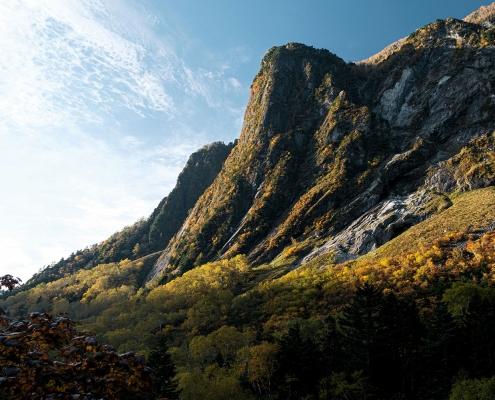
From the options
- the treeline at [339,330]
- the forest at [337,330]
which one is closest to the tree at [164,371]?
the forest at [337,330]

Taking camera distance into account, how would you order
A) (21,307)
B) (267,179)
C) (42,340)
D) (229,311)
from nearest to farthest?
(42,340) < (229,311) < (21,307) < (267,179)

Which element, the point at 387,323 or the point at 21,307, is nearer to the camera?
the point at 387,323

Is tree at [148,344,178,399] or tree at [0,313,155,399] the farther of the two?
tree at [148,344,178,399]

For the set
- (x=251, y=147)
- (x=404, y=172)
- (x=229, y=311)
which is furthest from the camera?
(x=251, y=147)

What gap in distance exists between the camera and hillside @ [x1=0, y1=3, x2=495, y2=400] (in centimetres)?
3889

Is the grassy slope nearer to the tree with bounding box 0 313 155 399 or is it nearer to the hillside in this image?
the hillside

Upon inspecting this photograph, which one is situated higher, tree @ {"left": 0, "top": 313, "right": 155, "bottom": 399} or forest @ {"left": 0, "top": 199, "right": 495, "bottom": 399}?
tree @ {"left": 0, "top": 313, "right": 155, "bottom": 399}

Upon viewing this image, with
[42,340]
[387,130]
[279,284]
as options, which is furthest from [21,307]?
[387,130]

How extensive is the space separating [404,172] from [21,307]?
6338 inches

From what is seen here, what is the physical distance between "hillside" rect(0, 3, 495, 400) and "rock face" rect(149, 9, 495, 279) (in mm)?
706

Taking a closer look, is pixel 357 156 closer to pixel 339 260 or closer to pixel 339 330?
pixel 339 260

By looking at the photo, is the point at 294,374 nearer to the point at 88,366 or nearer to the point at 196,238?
the point at 88,366

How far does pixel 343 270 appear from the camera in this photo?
269 ft

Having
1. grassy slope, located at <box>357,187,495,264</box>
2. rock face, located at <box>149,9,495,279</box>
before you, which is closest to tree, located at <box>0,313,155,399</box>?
grassy slope, located at <box>357,187,495,264</box>
